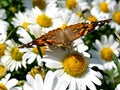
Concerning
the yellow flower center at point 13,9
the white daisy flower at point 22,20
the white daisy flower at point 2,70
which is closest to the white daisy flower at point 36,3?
the yellow flower center at point 13,9

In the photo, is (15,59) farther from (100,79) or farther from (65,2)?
(65,2)

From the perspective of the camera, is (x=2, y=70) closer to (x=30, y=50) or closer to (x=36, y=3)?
(x=30, y=50)

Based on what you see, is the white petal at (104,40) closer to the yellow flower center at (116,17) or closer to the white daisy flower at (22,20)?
the yellow flower center at (116,17)

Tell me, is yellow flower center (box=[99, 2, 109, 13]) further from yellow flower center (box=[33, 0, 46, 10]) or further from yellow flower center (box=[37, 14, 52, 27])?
yellow flower center (box=[37, 14, 52, 27])

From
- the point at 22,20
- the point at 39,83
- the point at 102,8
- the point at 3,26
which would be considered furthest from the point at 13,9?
the point at 39,83

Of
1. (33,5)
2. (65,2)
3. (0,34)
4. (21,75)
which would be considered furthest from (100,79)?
(65,2)

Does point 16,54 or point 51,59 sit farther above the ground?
point 16,54

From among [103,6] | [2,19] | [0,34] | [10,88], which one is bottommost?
[10,88]
